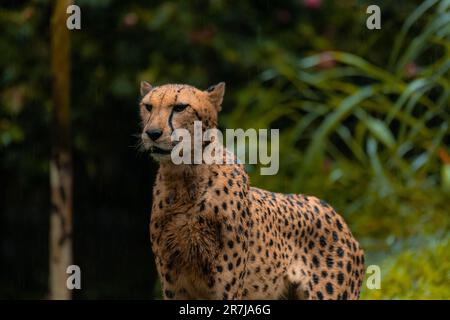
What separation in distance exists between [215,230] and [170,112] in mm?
502

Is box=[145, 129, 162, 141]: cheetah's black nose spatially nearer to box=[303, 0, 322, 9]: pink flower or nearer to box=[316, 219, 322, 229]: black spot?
box=[316, 219, 322, 229]: black spot

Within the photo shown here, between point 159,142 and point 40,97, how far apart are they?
556 cm

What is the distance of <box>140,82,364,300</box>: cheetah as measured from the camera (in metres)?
3.17

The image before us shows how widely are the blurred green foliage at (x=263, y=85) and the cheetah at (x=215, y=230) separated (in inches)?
122

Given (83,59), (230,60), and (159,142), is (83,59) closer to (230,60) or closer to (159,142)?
(230,60)

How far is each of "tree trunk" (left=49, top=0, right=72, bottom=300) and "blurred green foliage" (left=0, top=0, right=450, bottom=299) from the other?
5.90 ft

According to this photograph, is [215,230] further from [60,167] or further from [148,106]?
[60,167]

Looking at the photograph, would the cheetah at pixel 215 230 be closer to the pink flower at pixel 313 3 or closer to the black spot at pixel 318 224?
the black spot at pixel 318 224

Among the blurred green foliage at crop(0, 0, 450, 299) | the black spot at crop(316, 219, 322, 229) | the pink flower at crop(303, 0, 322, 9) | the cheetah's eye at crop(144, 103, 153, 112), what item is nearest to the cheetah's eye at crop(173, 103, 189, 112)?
the cheetah's eye at crop(144, 103, 153, 112)

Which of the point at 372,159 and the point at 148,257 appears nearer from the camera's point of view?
the point at 372,159

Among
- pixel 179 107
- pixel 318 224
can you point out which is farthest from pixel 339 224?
pixel 179 107

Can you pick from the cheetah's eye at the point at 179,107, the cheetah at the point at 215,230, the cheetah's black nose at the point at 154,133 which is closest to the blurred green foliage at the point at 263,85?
the cheetah at the point at 215,230
